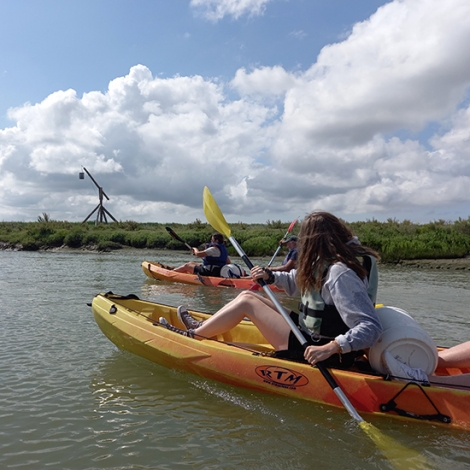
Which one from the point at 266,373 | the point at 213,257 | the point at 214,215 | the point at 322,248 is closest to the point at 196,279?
the point at 213,257

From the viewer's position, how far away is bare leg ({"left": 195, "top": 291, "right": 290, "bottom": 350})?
342 cm

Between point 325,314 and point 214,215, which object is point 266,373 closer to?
point 325,314

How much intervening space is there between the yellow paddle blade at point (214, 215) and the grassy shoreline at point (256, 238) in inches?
476

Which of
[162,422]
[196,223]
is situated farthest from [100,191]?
[162,422]

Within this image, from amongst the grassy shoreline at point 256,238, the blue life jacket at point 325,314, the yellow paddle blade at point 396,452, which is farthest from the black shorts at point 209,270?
the grassy shoreline at point 256,238

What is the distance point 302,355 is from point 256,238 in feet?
55.6

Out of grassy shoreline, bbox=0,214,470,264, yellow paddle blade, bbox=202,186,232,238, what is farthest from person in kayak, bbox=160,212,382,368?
grassy shoreline, bbox=0,214,470,264

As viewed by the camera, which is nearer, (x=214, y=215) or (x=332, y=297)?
(x=332, y=297)

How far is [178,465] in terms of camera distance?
248 cm

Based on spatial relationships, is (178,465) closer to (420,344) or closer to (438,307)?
(420,344)

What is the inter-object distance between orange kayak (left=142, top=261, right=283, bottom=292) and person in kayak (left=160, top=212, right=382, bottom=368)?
5656mm

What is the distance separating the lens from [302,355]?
129 inches

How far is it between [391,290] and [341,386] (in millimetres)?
7238

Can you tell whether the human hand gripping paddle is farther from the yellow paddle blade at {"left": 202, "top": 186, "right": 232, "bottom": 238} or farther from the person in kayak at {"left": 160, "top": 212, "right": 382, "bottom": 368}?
the yellow paddle blade at {"left": 202, "top": 186, "right": 232, "bottom": 238}
